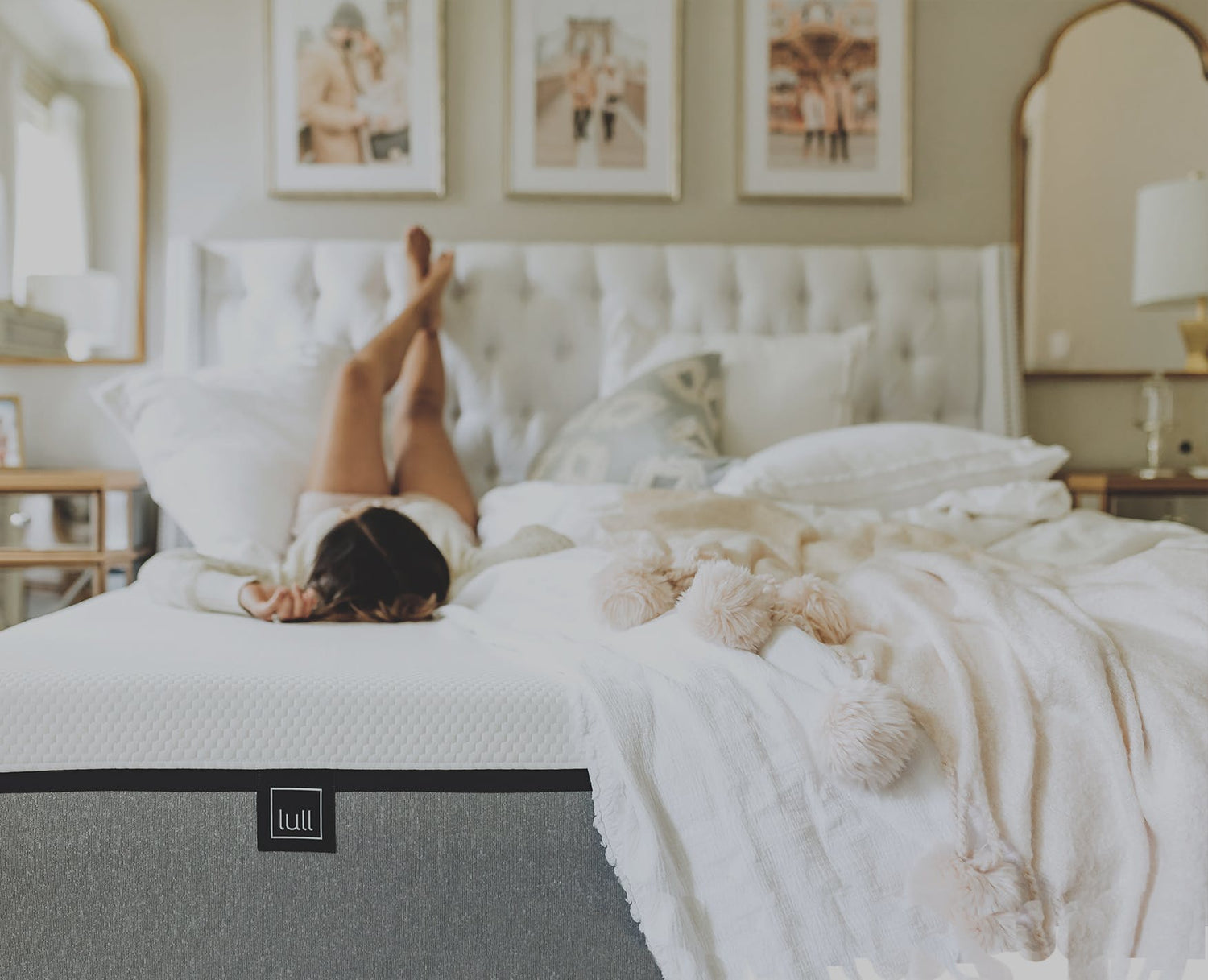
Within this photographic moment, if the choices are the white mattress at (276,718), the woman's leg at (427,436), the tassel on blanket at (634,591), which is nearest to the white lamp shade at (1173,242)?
the woman's leg at (427,436)

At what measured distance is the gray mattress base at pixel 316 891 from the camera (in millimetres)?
931

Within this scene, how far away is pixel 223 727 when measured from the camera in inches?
37.4

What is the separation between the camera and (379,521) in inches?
53.2

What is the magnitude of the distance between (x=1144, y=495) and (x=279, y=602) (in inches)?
77.3

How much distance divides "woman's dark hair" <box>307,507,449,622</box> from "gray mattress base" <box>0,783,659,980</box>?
385mm

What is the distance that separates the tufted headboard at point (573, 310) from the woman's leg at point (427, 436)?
0.35ft

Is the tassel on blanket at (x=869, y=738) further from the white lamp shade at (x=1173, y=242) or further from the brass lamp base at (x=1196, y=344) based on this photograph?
the brass lamp base at (x=1196, y=344)

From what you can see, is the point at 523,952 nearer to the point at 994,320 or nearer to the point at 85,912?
the point at 85,912

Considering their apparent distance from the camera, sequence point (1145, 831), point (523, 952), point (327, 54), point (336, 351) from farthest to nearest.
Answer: point (327, 54) < point (336, 351) < point (523, 952) < point (1145, 831)

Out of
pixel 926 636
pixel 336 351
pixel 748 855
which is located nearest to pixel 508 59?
pixel 336 351

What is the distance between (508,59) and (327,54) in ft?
1.52

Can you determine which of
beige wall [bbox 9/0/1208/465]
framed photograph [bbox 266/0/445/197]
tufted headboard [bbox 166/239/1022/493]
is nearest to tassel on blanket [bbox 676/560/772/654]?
tufted headboard [bbox 166/239/1022/493]

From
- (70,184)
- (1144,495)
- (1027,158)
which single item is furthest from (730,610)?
(70,184)

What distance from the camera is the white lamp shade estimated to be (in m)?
2.31
